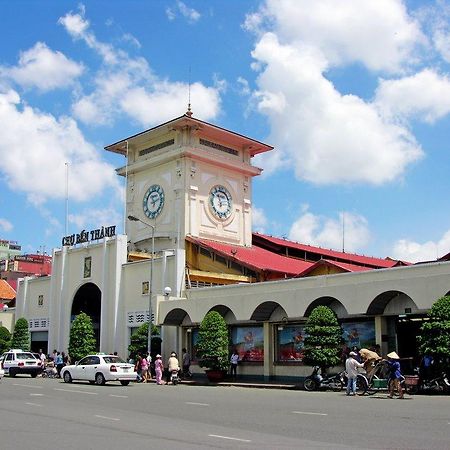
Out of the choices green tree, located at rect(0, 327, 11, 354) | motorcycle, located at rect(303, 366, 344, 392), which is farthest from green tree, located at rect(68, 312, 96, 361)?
motorcycle, located at rect(303, 366, 344, 392)

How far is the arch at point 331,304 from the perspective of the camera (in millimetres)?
30984

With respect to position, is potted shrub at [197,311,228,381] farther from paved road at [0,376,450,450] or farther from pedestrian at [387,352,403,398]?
pedestrian at [387,352,403,398]

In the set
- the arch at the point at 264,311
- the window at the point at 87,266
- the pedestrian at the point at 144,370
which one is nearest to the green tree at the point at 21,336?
the window at the point at 87,266

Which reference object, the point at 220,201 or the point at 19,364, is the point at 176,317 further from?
the point at 220,201

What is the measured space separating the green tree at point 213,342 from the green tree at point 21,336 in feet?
67.4

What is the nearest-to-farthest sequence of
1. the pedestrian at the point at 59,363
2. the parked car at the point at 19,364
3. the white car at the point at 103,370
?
the white car at the point at 103,370 < the parked car at the point at 19,364 < the pedestrian at the point at 59,363

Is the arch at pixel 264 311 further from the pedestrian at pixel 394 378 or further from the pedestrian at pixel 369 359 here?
the pedestrian at pixel 394 378

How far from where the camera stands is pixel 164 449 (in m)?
11.2

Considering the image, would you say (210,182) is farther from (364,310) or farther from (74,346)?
(364,310)

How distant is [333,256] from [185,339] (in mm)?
17549

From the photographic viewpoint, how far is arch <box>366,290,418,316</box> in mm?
28391

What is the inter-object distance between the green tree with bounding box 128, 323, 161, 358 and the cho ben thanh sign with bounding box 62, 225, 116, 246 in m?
8.46

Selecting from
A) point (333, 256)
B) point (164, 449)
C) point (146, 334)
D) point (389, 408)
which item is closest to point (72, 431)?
point (164, 449)

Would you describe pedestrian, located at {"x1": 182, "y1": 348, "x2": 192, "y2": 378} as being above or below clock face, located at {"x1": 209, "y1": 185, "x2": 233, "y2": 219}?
below
